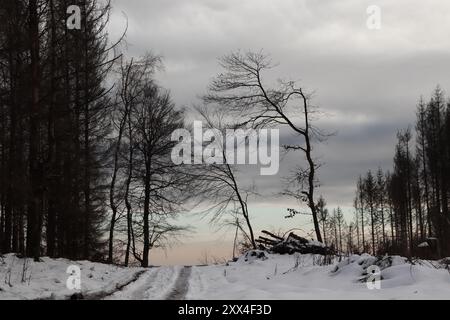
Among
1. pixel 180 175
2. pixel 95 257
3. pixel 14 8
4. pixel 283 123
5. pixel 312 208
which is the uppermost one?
pixel 14 8

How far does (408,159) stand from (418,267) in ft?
149

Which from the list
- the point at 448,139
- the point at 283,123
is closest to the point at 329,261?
the point at 283,123

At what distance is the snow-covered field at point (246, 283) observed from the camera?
9.84 metres

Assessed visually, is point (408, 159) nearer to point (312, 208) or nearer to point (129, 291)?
point (312, 208)

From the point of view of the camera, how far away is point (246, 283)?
13.9m

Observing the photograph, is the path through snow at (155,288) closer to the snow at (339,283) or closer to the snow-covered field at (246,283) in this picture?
the snow-covered field at (246,283)

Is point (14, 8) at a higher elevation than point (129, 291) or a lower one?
higher

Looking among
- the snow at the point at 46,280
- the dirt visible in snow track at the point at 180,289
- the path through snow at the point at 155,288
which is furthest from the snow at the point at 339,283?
the snow at the point at 46,280

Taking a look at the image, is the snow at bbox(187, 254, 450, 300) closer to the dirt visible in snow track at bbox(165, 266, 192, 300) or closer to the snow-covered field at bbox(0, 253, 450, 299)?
the snow-covered field at bbox(0, 253, 450, 299)

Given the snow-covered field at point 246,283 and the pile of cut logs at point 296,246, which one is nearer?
the snow-covered field at point 246,283

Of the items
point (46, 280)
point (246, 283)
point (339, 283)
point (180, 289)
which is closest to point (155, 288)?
point (180, 289)

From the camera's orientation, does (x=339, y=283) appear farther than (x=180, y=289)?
No

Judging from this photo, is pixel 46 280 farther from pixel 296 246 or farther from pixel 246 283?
pixel 296 246

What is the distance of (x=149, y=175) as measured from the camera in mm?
32344
